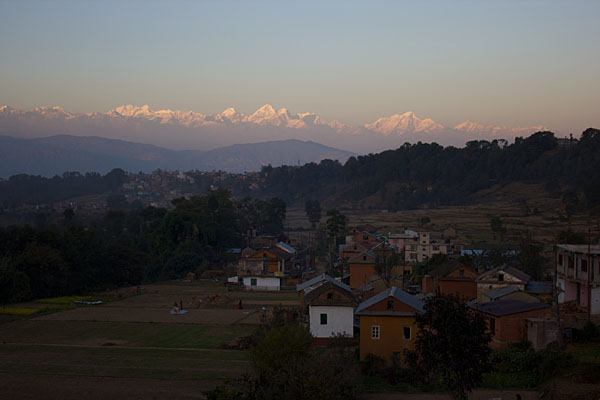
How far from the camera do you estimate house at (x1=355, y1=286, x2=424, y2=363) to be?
71.2ft

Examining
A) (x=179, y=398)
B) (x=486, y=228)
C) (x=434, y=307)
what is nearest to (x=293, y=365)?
(x=434, y=307)

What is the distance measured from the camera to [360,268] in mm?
42750

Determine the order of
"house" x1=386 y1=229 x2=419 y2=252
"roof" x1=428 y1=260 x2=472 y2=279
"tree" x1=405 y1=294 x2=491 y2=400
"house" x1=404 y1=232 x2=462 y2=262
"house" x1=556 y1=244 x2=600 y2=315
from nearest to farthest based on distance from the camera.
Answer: "tree" x1=405 y1=294 x2=491 y2=400
"house" x1=556 y1=244 x2=600 y2=315
"roof" x1=428 y1=260 x2=472 y2=279
"house" x1=404 y1=232 x2=462 y2=262
"house" x1=386 y1=229 x2=419 y2=252

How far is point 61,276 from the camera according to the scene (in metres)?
43.4

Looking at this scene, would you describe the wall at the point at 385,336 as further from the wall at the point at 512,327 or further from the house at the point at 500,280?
the house at the point at 500,280

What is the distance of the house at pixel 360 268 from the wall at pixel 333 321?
1642cm

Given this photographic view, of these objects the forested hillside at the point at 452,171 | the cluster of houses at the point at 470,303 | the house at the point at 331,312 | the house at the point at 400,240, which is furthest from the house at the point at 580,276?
the forested hillside at the point at 452,171

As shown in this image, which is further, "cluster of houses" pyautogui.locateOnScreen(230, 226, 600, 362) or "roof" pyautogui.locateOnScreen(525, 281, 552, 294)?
"roof" pyautogui.locateOnScreen(525, 281, 552, 294)

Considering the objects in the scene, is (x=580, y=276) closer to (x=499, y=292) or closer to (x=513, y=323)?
(x=499, y=292)

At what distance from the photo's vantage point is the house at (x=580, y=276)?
76.6 ft

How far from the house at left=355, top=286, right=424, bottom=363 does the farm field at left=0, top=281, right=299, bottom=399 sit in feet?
15.0

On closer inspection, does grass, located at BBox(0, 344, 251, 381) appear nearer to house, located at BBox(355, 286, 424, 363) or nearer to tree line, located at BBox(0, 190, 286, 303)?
house, located at BBox(355, 286, 424, 363)

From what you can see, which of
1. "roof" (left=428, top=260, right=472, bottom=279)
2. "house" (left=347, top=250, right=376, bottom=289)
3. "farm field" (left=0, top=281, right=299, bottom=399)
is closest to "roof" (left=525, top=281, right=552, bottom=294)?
"roof" (left=428, top=260, right=472, bottom=279)

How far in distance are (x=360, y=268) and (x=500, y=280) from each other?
46.6 ft
